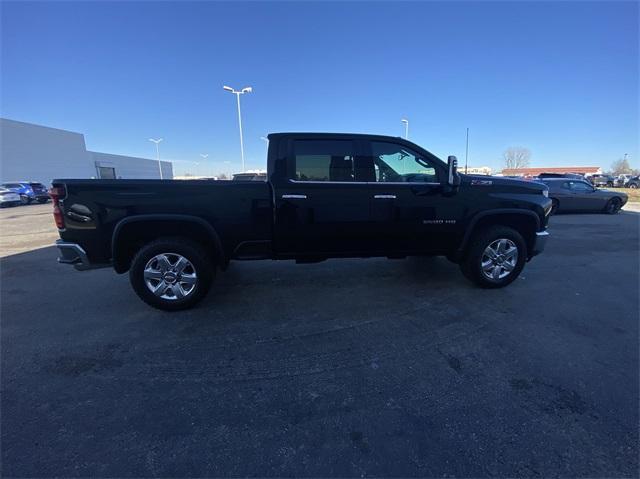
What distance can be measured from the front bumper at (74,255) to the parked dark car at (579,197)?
52.4ft

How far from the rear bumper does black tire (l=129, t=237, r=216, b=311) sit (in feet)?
1.67

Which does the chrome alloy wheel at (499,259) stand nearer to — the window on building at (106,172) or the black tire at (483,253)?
the black tire at (483,253)

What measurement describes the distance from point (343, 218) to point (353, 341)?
1.53 meters

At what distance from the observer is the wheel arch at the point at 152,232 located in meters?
3.54

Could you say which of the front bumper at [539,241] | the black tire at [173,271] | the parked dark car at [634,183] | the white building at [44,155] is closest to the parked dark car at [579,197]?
the front bumper at [539,241]

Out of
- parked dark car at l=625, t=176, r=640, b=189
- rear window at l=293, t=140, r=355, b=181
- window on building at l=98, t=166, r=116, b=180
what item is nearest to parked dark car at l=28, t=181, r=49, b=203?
rear window at l=293, t=140, r=355, b=181

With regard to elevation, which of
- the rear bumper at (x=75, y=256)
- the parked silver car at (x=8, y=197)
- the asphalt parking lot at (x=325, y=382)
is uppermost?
the parked silver car at (x=8, y=197)

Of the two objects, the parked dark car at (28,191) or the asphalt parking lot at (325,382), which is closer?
the asphalt parking lot at (325,382)

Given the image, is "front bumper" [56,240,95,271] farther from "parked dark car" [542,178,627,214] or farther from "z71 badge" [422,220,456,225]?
"parked dark car" [542,178,627,214]

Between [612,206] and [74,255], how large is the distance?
730 inches

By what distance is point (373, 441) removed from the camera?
6.52 ft

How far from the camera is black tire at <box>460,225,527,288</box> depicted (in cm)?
430

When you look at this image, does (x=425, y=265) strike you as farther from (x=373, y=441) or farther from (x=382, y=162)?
(x=373, y=441)

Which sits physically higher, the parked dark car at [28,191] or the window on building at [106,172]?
the window on building at [106,172]
